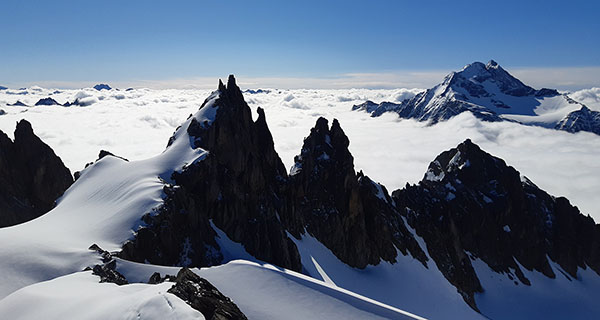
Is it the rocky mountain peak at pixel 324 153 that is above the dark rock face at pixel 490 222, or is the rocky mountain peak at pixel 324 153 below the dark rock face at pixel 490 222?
above

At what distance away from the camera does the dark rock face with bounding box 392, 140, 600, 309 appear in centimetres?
9300

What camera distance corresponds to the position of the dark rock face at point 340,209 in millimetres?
74625

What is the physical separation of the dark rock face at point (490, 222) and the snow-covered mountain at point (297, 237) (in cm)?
40

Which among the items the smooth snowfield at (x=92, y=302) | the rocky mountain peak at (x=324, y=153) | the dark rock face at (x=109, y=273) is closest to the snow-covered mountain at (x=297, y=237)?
the smooth snowfield at (x=92, y=302)

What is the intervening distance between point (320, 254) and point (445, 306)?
2501 cm

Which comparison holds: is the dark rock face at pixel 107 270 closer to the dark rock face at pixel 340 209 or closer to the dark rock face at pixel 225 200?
the dark rock face at pixel 225 200

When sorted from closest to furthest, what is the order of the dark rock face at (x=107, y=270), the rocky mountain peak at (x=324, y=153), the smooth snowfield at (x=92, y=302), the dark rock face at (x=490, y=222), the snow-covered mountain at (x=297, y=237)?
the smooth snowfield at (x=92, y=302) → the snow-covered mountain at (x=297, y=237) → the dark rock face at (x=107, y=270) → the rocky mountain peak at (x=324, y=153) → the dark rock face at (x=490, y=222)

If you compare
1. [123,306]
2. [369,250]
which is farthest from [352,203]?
[123,306]

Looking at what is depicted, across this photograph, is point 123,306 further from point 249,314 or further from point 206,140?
point 206,140

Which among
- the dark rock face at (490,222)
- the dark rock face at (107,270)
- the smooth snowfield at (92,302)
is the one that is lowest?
the dark rock face at (490,222)

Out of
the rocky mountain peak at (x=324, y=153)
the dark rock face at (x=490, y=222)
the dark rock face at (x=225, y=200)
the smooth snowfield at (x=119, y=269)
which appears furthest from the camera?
the dark rock face at (x=490, y=222)

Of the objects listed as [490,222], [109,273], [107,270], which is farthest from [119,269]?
[490,222]

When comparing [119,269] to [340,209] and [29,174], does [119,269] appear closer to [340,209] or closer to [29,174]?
[340,209]

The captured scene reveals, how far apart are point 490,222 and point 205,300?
107 metres
